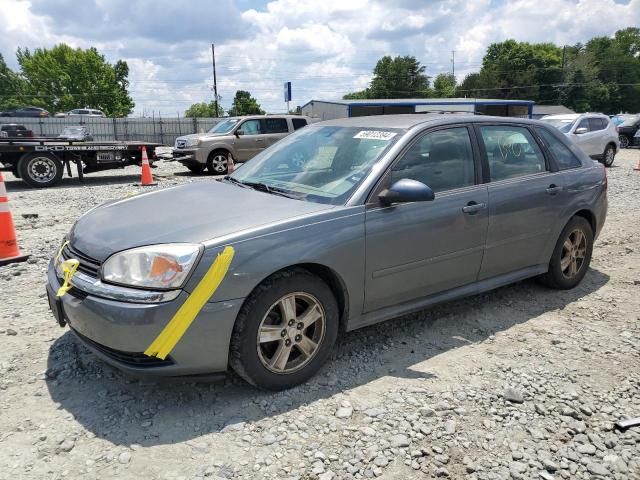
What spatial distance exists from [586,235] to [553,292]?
64 centimetres

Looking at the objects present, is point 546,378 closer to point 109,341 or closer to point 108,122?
point 109,341

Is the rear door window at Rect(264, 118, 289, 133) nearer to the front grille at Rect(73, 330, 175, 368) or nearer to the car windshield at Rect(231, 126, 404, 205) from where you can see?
the car windshield at Rect(231, 126, 404, 205)

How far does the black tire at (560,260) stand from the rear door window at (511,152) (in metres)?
0.66

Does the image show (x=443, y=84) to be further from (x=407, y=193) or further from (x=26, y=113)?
(x=407, y=193)

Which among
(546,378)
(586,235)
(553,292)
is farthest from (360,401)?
(586,235)

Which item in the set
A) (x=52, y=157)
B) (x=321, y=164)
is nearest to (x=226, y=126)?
(x=52, y=157)

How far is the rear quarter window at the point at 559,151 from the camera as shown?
470 centimetres

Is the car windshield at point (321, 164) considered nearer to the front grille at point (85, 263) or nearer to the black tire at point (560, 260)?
the front grille at point (85, 263)

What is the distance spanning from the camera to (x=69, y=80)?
74000 millimetres

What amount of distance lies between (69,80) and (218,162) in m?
70.7

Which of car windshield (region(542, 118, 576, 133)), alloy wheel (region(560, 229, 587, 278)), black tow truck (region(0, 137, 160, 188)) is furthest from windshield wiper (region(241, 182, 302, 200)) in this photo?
car windshield (region(542, 118, 576, 133))

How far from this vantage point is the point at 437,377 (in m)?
3.33

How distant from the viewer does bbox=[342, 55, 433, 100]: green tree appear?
8688 centimetres

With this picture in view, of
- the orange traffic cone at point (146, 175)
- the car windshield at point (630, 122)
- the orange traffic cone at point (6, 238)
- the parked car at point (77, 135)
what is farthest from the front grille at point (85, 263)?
the car windshield at point (630, 122)
